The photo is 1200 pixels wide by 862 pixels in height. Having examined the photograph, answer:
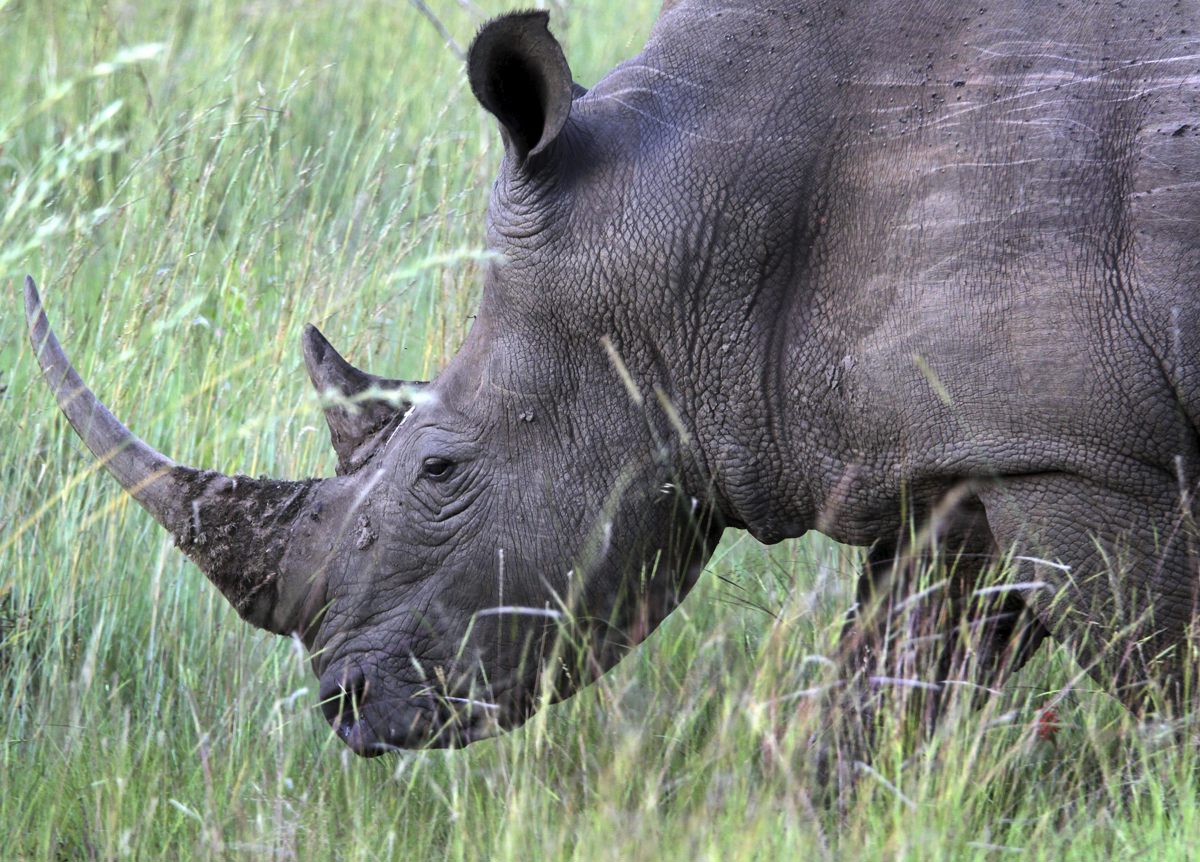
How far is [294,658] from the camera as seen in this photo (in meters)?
4.22

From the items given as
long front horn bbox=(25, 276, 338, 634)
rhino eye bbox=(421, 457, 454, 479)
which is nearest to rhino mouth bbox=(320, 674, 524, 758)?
long front horn bbox=(25, 276, 338, 634)

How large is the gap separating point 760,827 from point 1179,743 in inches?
38.0

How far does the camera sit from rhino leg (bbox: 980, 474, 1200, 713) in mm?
3141

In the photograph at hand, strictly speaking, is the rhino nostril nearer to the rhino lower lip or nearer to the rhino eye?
the rhino lower lip

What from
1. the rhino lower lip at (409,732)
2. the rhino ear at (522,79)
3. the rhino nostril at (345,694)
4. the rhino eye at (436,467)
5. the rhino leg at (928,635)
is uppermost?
the rhino ear at (522,79)

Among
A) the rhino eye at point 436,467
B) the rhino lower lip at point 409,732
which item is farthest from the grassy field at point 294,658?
the rhino eye at point 436,467

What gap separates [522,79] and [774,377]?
82cm

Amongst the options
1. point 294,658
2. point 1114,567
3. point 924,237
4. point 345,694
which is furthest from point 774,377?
point 294,658

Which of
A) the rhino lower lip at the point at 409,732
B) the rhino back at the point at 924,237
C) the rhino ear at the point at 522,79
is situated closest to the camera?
the rhino back at the point at 924,237

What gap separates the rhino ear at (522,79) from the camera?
11.1ft

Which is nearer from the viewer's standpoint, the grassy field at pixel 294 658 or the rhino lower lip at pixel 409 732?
the grassy field at pixel 294 658

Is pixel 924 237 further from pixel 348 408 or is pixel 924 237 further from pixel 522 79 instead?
pixel 348 408

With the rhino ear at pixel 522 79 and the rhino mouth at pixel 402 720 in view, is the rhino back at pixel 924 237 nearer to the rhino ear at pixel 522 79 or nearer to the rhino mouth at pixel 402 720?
the rhino ear at pixel 522 79

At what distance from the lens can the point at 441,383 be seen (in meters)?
3.74
